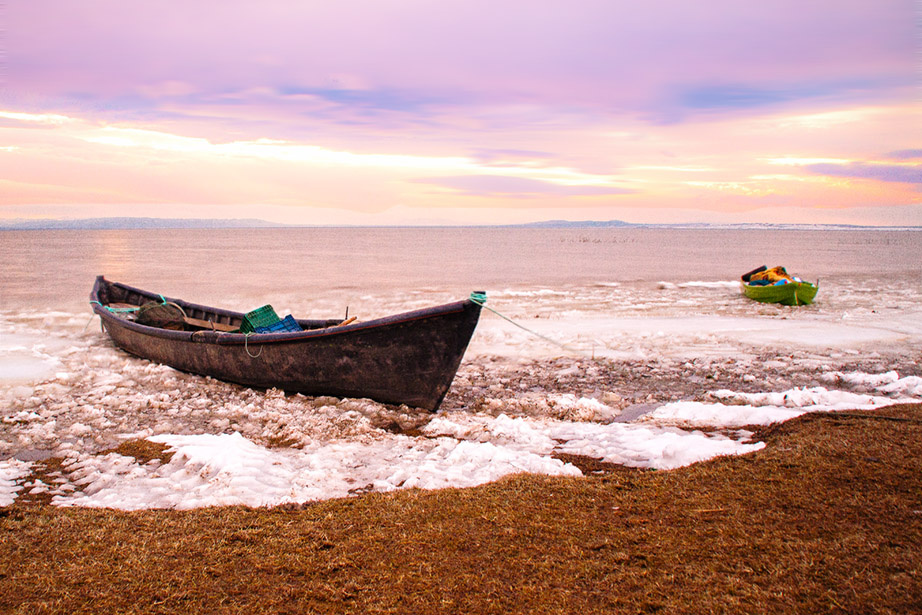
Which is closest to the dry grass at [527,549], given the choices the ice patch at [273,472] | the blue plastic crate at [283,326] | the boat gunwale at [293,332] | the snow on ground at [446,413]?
the ice patch at [273,472]

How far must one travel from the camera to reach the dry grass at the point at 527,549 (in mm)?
3377

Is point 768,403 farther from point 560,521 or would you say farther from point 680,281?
point 680,281

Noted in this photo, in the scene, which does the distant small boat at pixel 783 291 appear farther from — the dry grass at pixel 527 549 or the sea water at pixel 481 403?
the dry grass at pixel 527 549

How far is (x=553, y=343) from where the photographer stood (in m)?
12.6

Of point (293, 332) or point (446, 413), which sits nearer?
point (446, 413)

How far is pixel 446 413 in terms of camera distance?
8102mm

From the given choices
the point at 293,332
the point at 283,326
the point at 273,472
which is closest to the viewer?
A: the point at 273,472

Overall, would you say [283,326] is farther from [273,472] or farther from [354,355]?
[273,472]

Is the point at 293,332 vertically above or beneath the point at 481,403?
above

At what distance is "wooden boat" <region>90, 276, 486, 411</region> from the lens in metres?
7.64

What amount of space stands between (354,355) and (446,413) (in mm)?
1483

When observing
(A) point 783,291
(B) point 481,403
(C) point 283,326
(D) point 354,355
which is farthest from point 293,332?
(A) point 783,291

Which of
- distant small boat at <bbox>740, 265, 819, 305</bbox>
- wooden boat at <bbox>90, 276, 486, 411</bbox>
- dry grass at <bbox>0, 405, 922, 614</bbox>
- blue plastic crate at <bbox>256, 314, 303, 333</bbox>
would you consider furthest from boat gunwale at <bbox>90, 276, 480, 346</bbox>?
distant small boat at <bbox>740, 265, 819, 305</bbox>

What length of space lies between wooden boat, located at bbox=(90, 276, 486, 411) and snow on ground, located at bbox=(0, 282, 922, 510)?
0.27 metres
